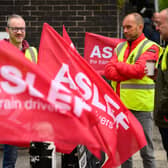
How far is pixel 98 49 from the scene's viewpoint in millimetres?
7641

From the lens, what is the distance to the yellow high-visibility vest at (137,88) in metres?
A: 5.60

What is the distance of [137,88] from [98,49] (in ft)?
6.95

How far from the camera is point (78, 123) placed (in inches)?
156

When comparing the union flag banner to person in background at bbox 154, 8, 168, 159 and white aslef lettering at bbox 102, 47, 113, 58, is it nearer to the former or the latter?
white aslef lettering at bbox 102, 47, 113, 58

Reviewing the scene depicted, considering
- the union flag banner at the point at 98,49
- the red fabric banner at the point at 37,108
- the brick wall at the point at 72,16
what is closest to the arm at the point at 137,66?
the red fabric banner at the point at 37,108

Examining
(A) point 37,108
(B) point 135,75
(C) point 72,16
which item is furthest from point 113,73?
(C) point 72,16

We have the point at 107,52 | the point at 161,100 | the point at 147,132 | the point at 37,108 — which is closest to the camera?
the point at 37,108

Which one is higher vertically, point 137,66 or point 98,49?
point 98,49

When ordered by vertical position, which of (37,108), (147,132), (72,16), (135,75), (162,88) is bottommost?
(147,132)

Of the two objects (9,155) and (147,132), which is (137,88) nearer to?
(147,132)

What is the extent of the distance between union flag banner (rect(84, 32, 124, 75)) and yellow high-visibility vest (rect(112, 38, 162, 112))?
1870mm

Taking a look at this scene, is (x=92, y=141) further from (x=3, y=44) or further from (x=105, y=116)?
(x=3, y=44)

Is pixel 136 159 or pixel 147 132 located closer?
pixel 147 132

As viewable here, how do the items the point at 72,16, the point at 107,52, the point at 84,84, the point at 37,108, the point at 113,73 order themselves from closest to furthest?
the point at 37,108, the point at 84,84, the point at 113,73, the point at 107,52, the point at 72,16
